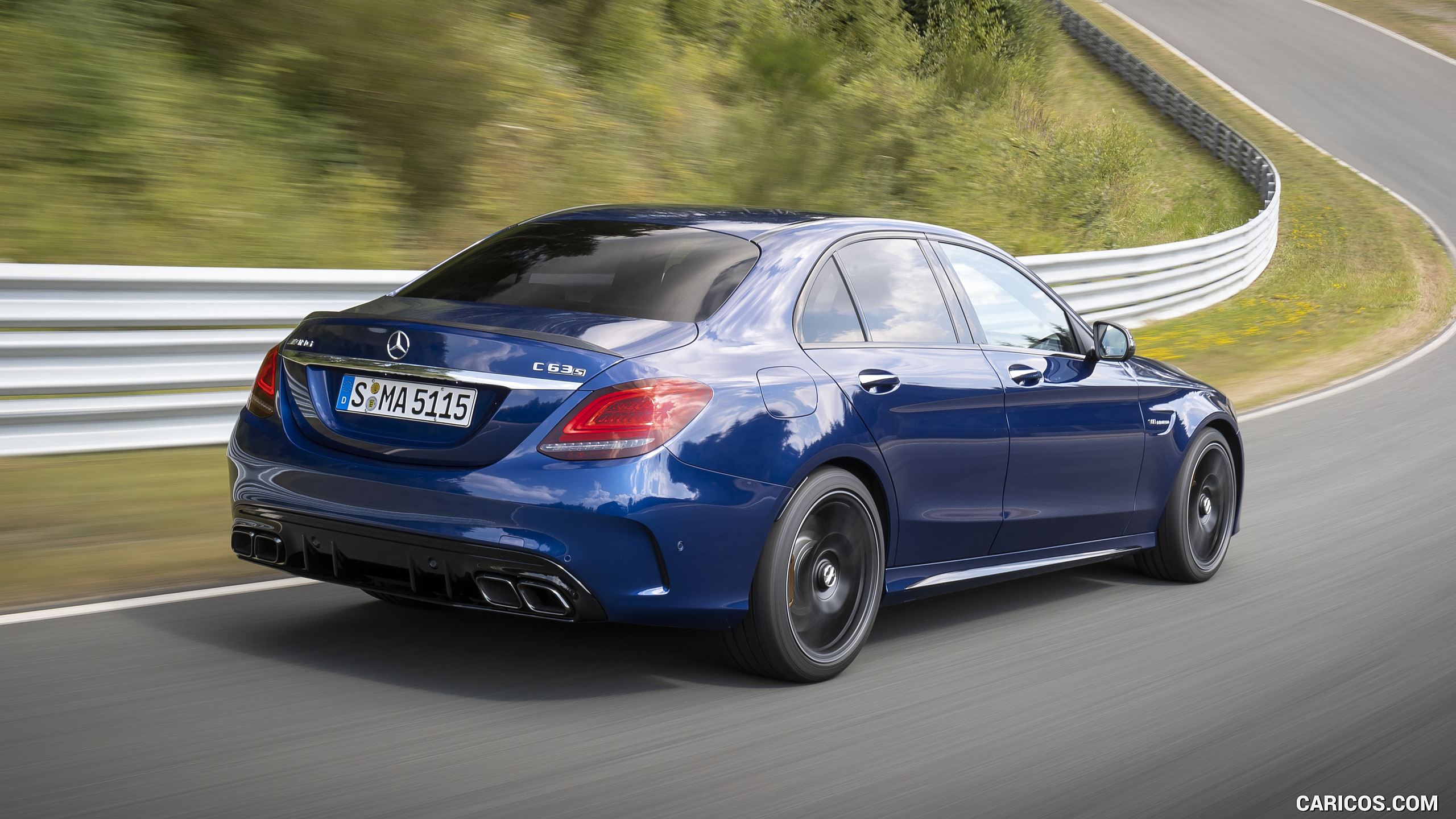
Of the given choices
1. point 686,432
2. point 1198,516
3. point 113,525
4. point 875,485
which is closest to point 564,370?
point 686,432

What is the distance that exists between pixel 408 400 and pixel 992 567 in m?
2.40

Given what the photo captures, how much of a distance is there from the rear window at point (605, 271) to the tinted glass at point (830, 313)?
0.85ft

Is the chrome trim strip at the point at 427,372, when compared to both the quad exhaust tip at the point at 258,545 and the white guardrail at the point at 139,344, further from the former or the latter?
the white guardrail at the point at 139,344

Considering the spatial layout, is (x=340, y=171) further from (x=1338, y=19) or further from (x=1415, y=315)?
(x=1338, y=19)

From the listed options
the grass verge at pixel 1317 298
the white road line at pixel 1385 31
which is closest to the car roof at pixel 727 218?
the grass verge at pixel 1317 298

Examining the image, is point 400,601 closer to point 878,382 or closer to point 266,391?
point 266,391

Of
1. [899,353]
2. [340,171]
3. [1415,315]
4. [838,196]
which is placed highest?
[899,353]

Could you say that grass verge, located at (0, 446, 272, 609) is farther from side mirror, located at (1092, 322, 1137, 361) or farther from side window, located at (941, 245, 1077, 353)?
side mirror, located at (1092, 322, 1137, 361)

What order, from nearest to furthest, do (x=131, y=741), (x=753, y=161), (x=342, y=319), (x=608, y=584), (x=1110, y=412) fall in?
(x=131, y=741), (x=608, y=584), (x=342, y=319), (x=1110, y=412), (x=753, y=161)

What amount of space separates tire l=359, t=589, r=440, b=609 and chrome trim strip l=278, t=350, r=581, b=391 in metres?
0.68

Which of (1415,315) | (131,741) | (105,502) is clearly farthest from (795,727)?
(1415,315)

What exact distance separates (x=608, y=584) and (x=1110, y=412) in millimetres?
2821

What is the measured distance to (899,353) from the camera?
5.09m

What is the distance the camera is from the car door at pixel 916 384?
4887 millimetres
